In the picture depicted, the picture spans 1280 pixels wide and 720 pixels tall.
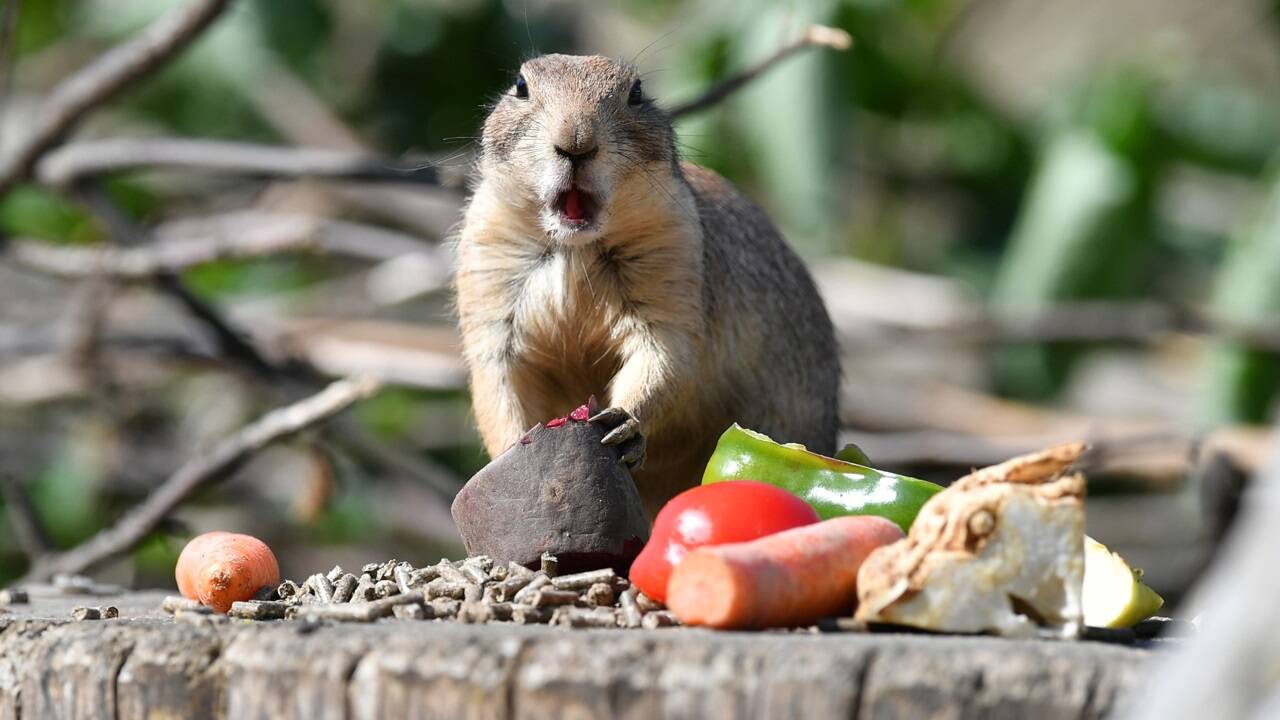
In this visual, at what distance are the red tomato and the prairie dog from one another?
0.78 m

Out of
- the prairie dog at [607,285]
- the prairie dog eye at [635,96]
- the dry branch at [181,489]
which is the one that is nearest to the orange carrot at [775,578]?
the prairie dog at [607,285]

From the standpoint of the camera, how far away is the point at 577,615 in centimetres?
294

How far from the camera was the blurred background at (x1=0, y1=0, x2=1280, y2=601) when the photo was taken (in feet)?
27.3

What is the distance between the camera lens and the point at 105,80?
20.9 ft

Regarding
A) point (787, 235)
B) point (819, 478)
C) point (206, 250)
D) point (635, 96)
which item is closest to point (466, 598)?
point (819, 478)

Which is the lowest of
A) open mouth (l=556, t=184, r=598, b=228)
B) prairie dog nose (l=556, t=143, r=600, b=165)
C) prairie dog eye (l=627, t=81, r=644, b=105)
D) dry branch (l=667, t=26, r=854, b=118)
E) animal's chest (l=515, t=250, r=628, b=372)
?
animal's chest (l=515, t=250, r=628, b=372)

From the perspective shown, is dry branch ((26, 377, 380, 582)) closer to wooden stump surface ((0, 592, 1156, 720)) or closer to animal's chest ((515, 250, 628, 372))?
animal's chest ((515, 250, 628, 372))

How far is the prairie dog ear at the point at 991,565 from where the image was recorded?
2.74 m

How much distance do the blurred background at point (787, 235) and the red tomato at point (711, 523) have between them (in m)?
4.26

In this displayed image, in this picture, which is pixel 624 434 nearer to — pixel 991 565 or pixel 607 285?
pixel 607 285

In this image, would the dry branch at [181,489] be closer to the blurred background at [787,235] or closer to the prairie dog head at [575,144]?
the blurred background at [787,235]

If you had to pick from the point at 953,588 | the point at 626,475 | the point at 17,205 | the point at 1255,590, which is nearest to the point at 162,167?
the point at 17,205

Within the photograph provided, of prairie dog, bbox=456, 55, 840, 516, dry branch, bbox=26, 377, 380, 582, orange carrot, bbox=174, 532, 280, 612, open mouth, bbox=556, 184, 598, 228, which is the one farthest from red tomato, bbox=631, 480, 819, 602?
dry branch, bbox=26, 377, 380, 582

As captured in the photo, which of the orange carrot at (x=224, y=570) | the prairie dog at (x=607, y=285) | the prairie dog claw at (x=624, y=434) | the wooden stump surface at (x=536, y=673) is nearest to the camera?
the wooden stump surface at (x=536, y=673)
